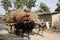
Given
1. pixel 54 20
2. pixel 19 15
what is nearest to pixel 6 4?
pixel 54 20

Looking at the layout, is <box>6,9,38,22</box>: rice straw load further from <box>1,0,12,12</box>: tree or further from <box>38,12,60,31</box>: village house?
<box>1,0,12,12</box>: tree

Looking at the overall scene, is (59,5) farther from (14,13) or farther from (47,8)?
(14,13)

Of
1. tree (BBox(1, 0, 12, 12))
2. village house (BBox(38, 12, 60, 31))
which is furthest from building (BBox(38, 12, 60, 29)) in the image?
tree (BBox(1, 0, 12, 12))

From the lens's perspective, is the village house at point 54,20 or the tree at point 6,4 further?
A: the tree at point 6,4

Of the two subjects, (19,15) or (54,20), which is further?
(54,20)

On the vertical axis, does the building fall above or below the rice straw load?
below

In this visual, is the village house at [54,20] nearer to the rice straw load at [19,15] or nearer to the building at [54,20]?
the building at [54,20]

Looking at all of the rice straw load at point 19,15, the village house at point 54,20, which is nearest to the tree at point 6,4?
the village house at point 54,20

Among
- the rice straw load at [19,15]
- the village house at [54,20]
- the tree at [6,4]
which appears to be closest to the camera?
the rice straw load at [19,15]

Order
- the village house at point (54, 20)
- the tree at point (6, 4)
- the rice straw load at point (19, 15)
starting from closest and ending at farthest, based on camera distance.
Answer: the rice straw load at point (19, 15) → the village house at point (54, 20) → the tree at point (6, 4)

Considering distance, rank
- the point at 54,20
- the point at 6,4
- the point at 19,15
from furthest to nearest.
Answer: the point at 6,4
the point at 54,20
the point at 19,15

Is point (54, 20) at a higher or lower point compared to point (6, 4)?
lower

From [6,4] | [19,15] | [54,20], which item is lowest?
[54,20]

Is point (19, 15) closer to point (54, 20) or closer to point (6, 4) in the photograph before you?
point (54, 20)
